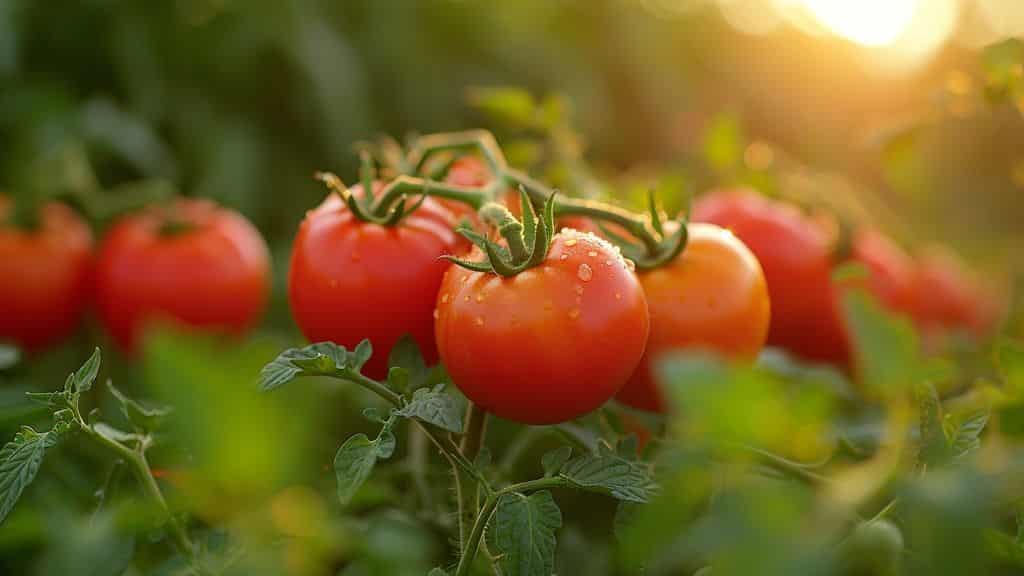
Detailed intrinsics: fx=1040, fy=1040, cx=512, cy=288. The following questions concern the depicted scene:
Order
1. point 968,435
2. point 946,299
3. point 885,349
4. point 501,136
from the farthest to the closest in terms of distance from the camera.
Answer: point 501,136
point 946,299
point 968,435
point 885,349

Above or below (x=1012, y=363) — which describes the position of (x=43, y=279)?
below

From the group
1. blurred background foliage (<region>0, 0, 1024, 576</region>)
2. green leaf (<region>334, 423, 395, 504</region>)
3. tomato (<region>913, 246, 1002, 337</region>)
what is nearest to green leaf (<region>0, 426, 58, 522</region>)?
blurred background foliage (<region>0, 0, 1024, 576</region>)

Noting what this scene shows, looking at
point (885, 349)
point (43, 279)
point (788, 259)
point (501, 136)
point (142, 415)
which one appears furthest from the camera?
point (501, 136)

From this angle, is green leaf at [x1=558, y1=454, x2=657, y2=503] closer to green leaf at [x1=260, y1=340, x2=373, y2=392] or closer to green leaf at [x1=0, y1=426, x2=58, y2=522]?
green leaf at [x1=260, y1=340, x2=373, y2=392]

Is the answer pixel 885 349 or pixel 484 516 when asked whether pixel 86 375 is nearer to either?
pixel 484 516

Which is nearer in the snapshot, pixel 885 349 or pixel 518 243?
pixel 885 349

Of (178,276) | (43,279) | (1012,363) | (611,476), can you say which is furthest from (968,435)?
(43,279)
